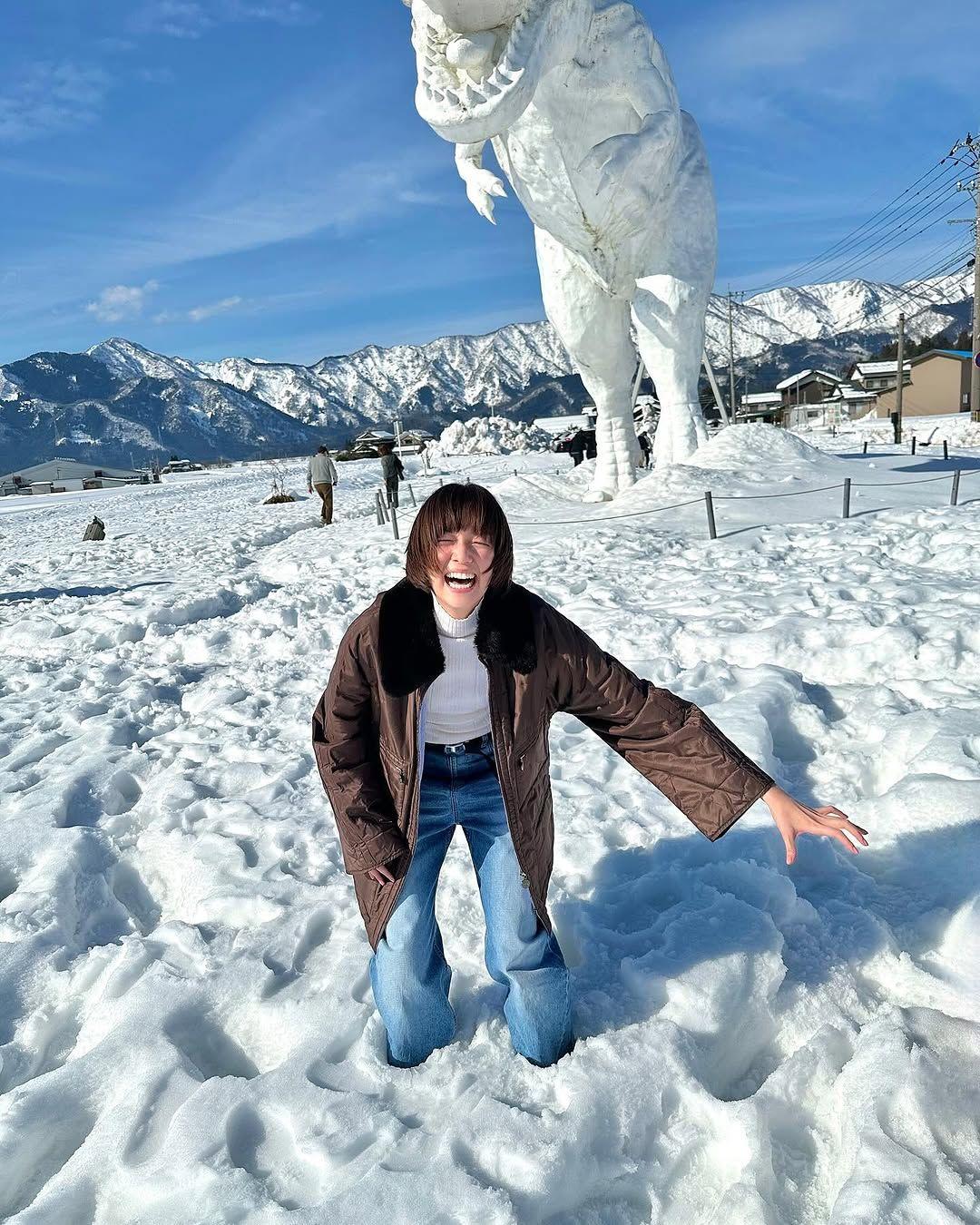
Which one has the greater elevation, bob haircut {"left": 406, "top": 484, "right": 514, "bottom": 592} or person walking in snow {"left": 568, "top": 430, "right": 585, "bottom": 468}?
bob haircut {"left": 406, "top": 484, "right": 514, "bottom": 592}

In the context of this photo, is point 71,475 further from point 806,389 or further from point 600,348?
point 600,348

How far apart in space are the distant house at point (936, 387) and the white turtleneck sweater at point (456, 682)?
53106 millimetres

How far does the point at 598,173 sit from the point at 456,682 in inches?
338

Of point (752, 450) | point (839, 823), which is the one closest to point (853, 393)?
point (752, 450)

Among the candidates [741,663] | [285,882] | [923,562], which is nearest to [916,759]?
[741,663]

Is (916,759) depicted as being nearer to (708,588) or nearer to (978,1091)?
(978,1091)

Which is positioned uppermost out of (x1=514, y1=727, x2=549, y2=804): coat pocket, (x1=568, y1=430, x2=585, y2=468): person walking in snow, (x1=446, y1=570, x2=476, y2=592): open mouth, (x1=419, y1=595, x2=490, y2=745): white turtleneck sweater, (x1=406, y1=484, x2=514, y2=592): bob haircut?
(x1=406, y1=484, x2=514, y2=592): bob haircut

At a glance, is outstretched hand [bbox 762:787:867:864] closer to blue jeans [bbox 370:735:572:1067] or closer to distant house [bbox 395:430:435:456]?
blue jeans [bbox 370:735:572:1067]

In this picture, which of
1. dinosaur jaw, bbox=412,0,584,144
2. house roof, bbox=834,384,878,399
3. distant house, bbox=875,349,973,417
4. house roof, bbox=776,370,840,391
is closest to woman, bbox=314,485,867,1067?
dinosaur jaw, bbox=412,0,584,144

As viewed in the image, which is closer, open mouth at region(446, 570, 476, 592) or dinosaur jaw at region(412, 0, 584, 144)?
open mouth at region(446, 570, 476, 592)

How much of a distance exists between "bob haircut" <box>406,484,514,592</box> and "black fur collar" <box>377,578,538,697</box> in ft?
0.25

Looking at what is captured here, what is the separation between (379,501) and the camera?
→ 13.5 m

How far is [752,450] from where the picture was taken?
11758mm

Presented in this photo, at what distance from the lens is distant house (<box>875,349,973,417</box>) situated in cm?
4894
